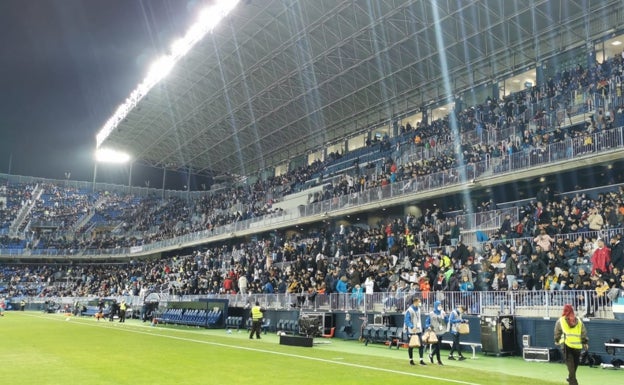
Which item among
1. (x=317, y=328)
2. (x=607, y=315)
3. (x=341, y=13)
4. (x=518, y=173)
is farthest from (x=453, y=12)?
(x=607, y=315)

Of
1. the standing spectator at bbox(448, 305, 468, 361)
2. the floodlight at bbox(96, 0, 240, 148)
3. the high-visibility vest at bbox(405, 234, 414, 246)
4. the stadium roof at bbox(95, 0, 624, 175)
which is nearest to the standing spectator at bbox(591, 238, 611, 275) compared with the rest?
the standing spectator at bbox(448, 305, 468, 361)

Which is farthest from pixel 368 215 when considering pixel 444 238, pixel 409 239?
pixel 444 238

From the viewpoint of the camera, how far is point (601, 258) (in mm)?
19000

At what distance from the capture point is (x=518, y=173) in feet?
91.6

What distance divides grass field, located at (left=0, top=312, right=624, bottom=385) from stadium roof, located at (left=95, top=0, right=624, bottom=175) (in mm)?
23001

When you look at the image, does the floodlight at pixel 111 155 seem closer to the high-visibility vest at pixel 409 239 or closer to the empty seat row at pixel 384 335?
the high-visibility vest at pixel 409 239

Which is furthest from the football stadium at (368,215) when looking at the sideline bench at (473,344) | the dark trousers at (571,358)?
the sideline bench at (473,344)

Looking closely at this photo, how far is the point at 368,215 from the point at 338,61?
37.7ft

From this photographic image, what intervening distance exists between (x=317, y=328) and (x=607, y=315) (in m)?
12.6

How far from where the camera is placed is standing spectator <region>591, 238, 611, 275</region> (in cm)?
1882

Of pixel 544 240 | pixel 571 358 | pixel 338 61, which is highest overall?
pixel 338 61

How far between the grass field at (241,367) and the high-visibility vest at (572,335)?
131cm

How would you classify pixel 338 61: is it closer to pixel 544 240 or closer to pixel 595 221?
pixel 544 240

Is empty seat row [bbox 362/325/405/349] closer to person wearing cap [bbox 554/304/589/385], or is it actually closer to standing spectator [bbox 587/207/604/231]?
standing spectator [bbox 587/207/604/231]
